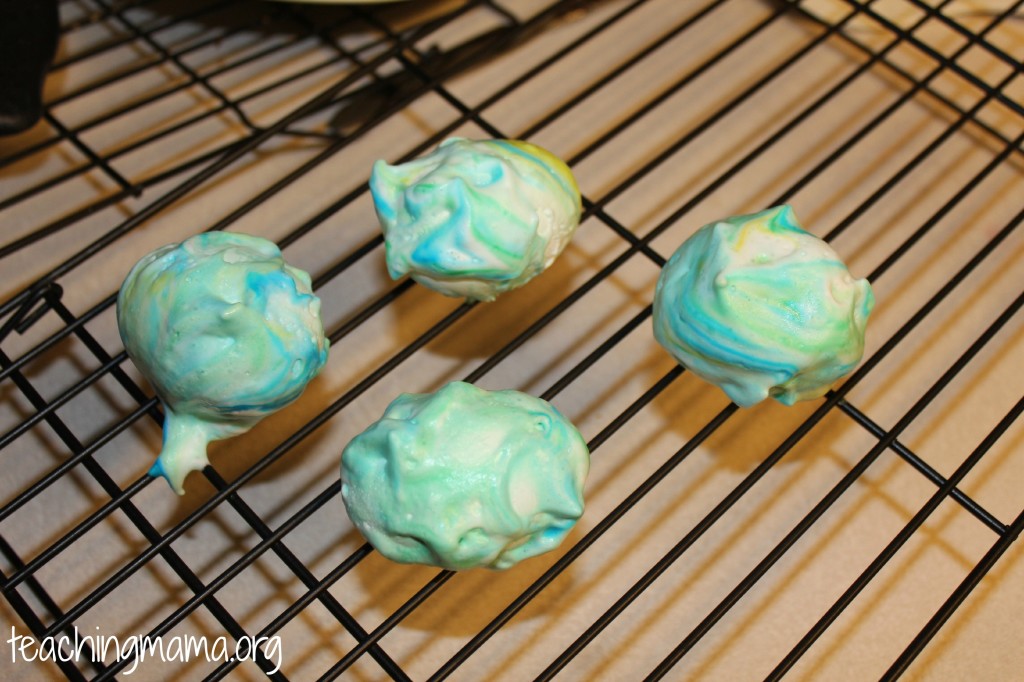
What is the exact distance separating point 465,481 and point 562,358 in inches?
11.1

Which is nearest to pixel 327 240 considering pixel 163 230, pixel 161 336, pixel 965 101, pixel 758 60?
pixel 163 230

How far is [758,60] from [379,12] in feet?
1.38

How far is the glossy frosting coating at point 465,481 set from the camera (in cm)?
65

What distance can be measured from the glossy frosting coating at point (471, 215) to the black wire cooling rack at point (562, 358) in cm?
7

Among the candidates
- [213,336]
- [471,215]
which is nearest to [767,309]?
[471,215]

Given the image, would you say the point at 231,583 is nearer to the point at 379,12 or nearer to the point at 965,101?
the point at 379,12

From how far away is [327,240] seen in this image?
0.96m

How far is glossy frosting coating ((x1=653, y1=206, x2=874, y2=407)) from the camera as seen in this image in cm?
71

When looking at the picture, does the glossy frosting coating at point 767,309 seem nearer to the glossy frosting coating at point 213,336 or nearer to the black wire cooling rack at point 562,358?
the black wire cooling rack at point 562,358

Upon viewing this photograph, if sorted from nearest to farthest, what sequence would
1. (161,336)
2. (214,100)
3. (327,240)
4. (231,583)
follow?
(161,336), (231,583), (327,240), (214,100)
